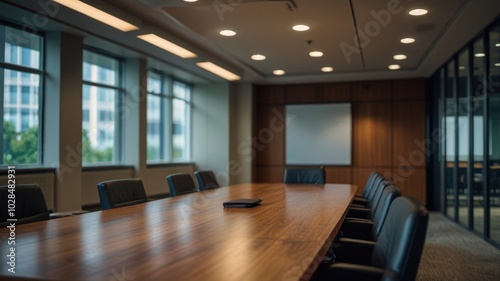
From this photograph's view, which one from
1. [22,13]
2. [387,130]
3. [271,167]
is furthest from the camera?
[271,167]

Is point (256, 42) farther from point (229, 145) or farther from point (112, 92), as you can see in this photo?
point (229, 145)

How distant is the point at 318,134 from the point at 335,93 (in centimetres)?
102

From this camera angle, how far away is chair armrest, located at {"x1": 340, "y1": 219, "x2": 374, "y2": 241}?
348cm

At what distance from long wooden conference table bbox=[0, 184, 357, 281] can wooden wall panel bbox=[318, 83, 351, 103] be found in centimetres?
702

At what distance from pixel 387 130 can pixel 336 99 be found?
133 cm

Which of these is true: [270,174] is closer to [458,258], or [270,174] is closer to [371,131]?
[371,131]

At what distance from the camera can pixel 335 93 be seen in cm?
1022

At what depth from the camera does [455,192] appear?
7.46m

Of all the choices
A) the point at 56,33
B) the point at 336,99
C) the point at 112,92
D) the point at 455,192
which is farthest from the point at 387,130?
the point at 56,33

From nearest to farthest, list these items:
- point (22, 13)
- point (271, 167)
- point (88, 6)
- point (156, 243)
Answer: point (156, 243), point (88, 6), point (22, 13), point (271, 167)

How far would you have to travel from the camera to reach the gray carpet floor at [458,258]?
4.40 meters

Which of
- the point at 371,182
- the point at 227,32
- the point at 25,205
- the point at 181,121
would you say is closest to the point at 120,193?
the point at 25,205

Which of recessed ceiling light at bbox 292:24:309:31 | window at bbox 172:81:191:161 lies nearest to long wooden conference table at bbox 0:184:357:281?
recessed ceiling light at bbox 292:24:309:31

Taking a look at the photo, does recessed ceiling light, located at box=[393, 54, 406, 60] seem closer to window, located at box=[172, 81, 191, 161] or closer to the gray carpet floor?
the gray carpet floor
